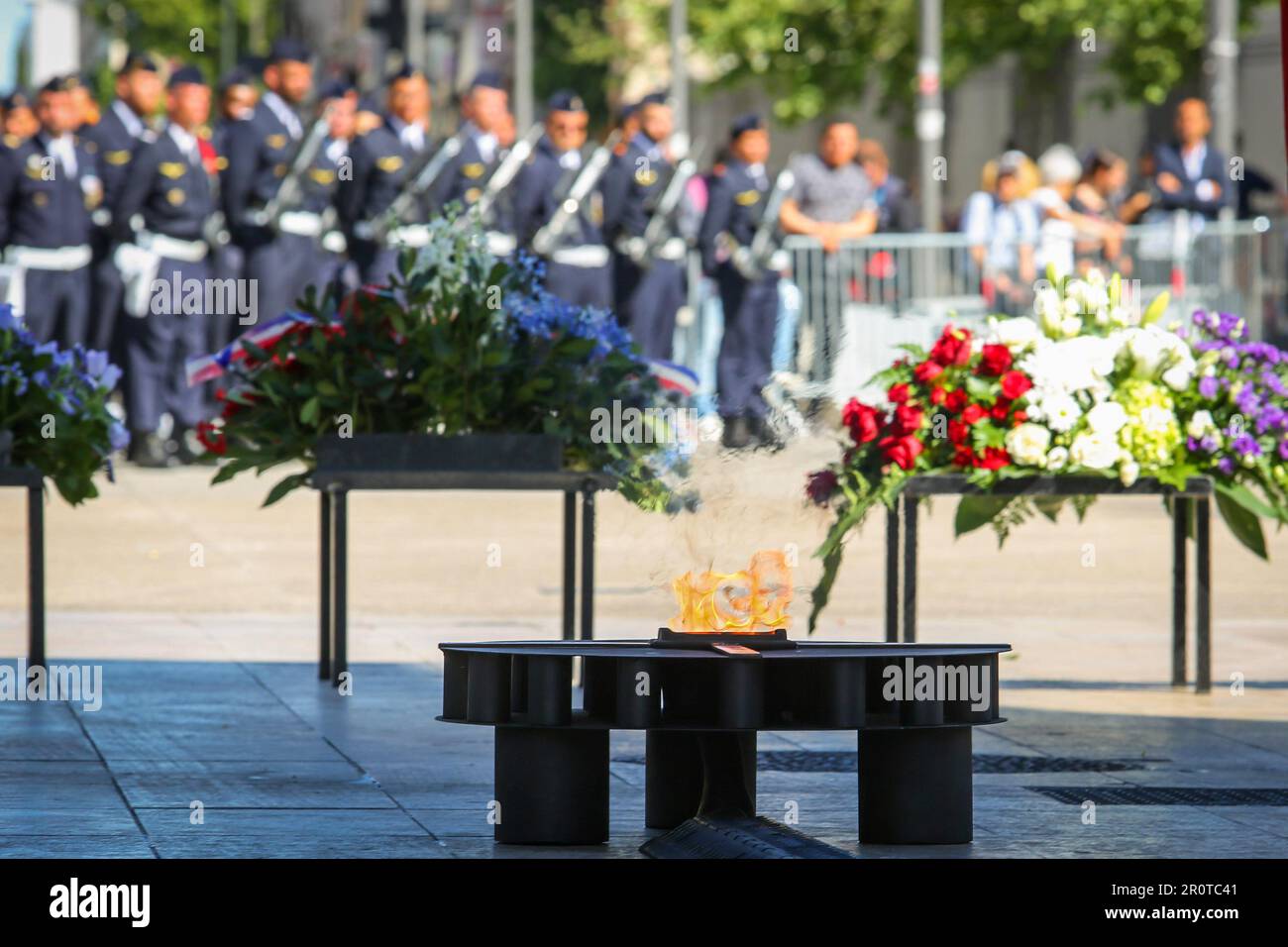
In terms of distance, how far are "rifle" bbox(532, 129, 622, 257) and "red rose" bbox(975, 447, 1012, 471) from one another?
12.9 meters

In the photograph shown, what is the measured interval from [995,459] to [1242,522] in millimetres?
940

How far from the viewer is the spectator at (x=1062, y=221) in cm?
2370

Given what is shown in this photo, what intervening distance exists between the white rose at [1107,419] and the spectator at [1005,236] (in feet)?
45.6

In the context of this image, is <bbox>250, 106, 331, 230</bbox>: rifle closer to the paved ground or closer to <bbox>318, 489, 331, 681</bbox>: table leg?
the paved ground

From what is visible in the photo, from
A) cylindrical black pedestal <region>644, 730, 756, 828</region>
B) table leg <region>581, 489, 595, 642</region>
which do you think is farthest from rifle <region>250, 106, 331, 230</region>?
cylindrical black pedestal <region>644, 730, 756, 828</region>

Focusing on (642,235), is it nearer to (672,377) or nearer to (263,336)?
(672,377)

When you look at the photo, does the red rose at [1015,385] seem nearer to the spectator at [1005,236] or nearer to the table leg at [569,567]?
the table leg at [569,567]

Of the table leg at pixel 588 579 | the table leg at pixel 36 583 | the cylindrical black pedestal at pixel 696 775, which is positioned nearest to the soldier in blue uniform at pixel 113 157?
the table leg at pixel 36 583

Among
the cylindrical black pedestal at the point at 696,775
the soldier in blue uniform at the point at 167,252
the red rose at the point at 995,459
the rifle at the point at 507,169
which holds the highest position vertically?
the rifle at the point at 507,169

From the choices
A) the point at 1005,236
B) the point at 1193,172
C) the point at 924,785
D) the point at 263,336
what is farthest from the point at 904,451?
the point at 1193,172

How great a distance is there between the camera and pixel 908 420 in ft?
31.6
